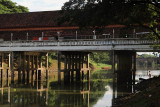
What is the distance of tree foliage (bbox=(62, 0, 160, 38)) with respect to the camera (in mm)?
14141

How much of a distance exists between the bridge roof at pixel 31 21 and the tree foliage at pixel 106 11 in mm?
18529

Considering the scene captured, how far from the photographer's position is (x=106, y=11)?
46.4ft

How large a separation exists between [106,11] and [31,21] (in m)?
24.7

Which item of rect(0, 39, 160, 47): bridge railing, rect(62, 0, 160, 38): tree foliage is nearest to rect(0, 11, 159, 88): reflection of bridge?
rect(0, 39, 160, 47): bridge railing

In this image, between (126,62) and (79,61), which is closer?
(126,62)

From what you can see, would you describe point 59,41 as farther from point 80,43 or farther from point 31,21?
point 31,21

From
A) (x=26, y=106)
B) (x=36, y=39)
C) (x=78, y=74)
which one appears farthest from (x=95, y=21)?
(x=78, y=74)

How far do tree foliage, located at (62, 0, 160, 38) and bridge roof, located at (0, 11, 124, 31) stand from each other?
1853 cm

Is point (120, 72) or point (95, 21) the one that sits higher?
point (95, 21)

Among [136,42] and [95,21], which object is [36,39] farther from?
[95,21]

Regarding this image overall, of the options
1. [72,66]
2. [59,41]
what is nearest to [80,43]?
[59,41]

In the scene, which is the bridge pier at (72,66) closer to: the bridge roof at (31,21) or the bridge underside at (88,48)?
the bridge underside at (88,48)

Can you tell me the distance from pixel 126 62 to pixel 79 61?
10842mm

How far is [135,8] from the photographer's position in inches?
646
